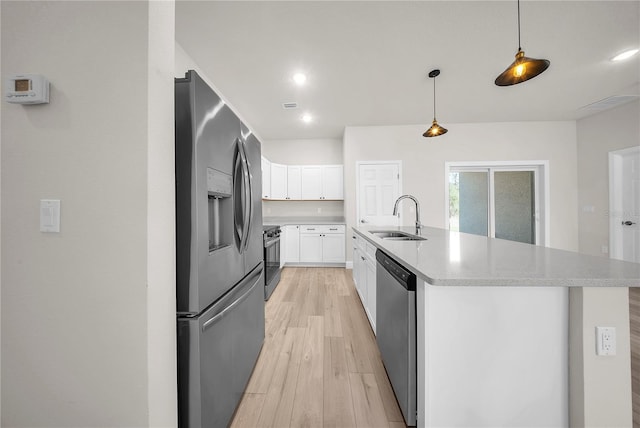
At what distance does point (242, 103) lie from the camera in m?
3.77

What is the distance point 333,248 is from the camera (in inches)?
193

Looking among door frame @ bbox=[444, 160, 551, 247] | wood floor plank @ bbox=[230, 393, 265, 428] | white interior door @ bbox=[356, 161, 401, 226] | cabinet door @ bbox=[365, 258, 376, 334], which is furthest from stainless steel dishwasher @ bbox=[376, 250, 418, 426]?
door frame @ bbox=[444, 160, 551, 247]

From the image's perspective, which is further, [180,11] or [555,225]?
[555,225]

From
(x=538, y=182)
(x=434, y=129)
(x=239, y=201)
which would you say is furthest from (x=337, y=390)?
(x=538, y=182)

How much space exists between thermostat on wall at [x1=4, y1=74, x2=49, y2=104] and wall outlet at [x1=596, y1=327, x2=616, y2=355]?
2101mm

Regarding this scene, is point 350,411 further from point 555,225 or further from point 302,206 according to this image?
point 555,225

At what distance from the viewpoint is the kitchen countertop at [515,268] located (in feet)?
2.91

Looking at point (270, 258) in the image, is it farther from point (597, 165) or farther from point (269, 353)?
point (597, 165)

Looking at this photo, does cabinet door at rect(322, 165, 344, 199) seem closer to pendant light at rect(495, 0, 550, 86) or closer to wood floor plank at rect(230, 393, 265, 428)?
pendant light at rect(495, 0, 550, 86)

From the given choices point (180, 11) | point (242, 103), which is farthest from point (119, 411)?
point (242, 103)

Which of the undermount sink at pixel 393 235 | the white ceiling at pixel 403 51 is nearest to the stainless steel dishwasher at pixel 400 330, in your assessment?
the undermount sink at pixel 393 235

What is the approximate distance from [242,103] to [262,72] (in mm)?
Answer: 983

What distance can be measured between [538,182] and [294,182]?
4921mm

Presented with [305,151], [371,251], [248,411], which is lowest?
[248,411]
